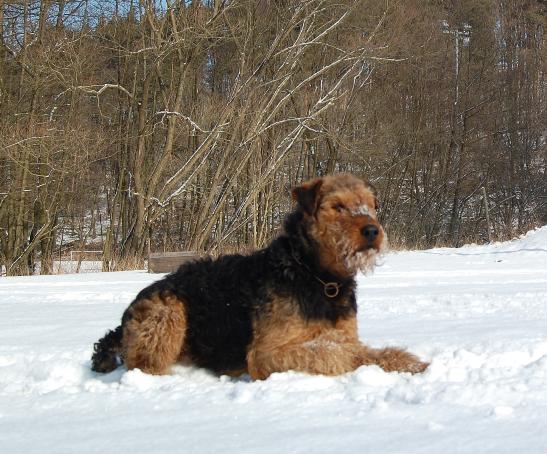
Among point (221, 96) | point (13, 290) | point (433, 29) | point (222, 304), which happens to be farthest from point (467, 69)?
point (222, 304)

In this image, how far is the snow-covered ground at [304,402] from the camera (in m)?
2.38

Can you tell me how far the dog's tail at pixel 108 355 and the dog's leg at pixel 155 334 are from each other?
0.17 metres

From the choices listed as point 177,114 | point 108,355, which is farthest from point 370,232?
point 177,114

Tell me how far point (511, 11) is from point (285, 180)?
20064 millimetres

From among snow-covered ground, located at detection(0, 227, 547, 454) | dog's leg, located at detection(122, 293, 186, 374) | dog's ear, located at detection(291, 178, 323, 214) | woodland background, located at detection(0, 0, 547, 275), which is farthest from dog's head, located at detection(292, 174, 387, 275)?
woodland background, located at detection(0, 0, 547, 275)

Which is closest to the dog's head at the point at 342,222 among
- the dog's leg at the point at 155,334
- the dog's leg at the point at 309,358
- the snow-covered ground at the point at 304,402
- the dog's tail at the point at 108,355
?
the dog's leg at the point at 309,358

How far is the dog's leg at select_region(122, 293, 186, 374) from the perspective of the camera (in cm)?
382

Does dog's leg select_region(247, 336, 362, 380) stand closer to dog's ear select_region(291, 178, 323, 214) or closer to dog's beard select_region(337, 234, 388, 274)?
dog's beard select_region(337, 234, 388, 274)

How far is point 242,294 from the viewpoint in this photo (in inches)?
156

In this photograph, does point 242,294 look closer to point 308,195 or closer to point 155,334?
point 155,334

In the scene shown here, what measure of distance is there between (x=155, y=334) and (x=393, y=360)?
1501mm

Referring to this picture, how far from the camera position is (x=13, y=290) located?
10125mm

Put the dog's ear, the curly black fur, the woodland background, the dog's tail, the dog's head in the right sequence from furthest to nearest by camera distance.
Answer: the woodland background
the dog's tail
the dog's ear
the curly black fur
the dog's head

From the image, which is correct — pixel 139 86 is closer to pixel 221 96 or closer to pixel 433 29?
pixel 221 96
